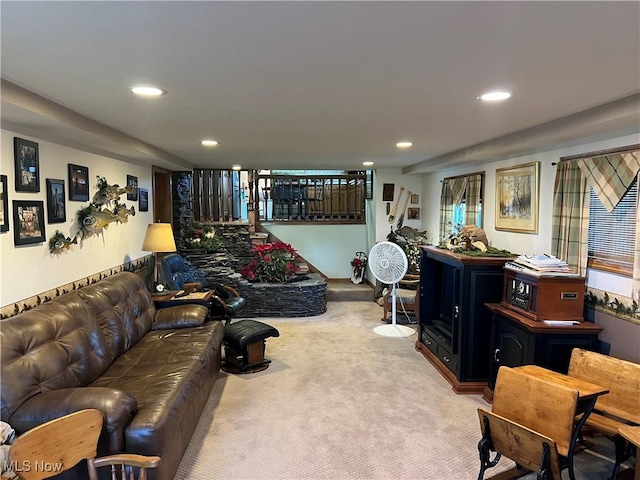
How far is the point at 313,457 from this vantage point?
2652 millimetres

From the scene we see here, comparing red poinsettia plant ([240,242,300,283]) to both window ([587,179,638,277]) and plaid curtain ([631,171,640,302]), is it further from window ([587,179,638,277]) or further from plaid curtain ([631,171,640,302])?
plaid curtain ([631,171,640,302])

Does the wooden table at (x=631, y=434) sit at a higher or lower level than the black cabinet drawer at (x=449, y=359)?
higher

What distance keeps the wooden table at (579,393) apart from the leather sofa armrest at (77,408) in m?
2.24

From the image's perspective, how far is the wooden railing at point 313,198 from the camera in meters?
7.98

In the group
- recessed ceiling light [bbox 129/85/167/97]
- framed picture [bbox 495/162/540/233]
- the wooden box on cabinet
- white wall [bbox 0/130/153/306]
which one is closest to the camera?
recessed ceiling light [bbox 129/85/167/97]

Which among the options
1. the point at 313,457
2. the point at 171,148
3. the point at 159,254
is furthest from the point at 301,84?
the point at 159,254

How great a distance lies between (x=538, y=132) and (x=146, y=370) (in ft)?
10.9

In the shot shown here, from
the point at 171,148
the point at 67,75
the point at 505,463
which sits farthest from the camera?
the point at 171,148

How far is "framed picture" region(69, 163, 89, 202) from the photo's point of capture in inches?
134

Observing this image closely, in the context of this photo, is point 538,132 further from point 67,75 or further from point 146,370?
point 146,370

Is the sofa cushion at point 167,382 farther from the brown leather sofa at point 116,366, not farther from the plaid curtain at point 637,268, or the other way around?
the plaid curtain at point 637,268

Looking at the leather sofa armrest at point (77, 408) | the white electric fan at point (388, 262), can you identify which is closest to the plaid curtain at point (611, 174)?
the white electric fan at point (388, 262)

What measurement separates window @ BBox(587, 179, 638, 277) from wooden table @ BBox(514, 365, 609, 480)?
887 mm

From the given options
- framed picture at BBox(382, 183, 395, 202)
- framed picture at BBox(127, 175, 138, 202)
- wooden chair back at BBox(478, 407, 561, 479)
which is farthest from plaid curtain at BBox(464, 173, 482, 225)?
framed picture at BBox(127, 175, 138, 202)
